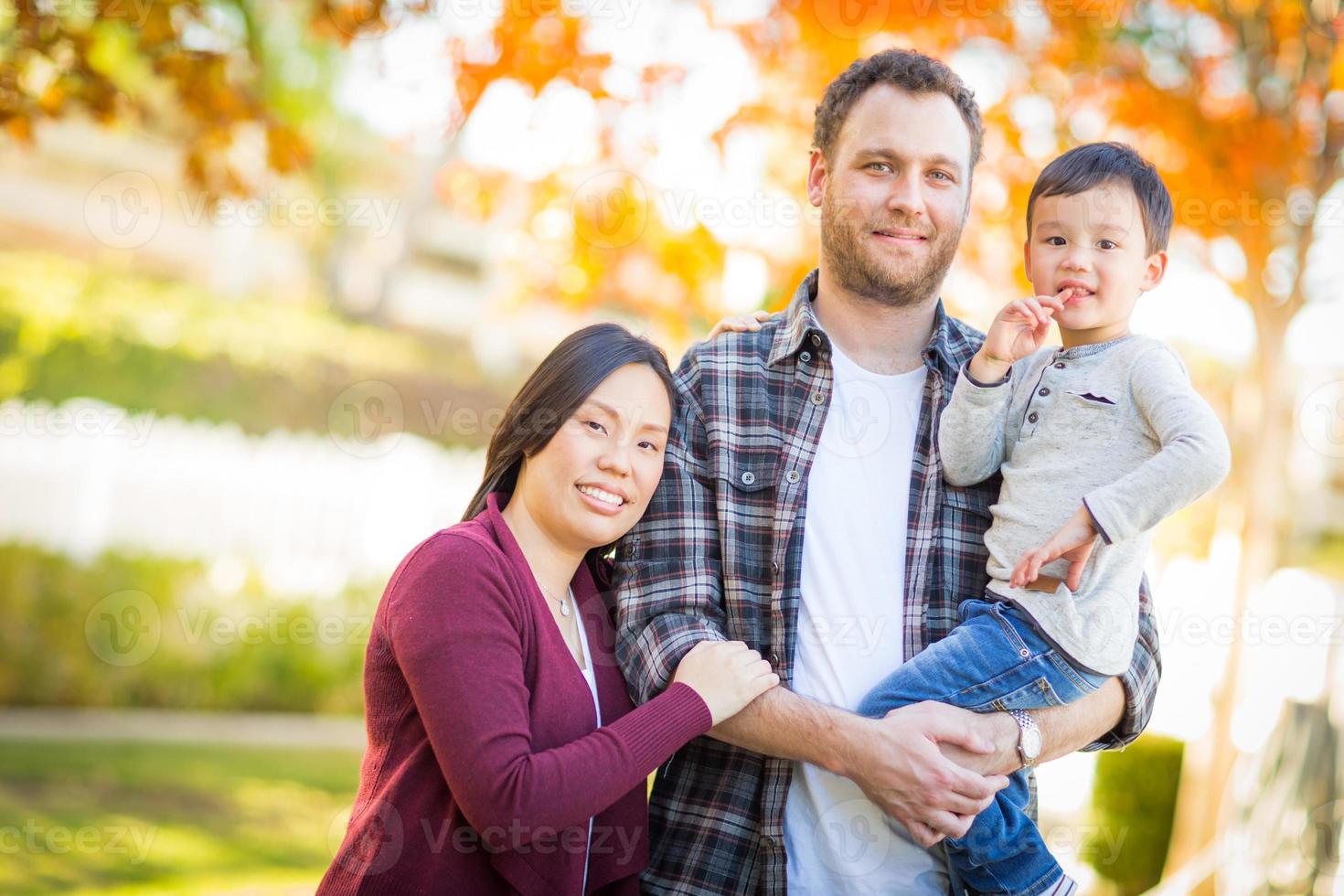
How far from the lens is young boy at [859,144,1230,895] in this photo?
2207 millimetres

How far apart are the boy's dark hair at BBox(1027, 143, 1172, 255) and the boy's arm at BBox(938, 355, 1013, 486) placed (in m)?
0.41

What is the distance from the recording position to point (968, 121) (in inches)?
103

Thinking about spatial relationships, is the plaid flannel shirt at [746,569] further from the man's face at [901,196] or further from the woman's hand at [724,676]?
the man's face at [901,196]

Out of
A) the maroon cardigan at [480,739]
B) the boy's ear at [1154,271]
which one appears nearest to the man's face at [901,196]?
the boy's ear at [1154,271]

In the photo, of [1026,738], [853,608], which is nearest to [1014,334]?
[853,608]

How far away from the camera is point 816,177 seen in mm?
2770

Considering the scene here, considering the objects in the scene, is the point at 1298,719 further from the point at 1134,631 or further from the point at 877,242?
the point at 877,242

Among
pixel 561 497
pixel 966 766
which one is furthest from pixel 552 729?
pixel 966 766

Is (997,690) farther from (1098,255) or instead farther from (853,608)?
(1098,255)

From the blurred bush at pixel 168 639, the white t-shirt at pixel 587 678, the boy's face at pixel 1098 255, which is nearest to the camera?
the white t-shirt at pixel 587 678

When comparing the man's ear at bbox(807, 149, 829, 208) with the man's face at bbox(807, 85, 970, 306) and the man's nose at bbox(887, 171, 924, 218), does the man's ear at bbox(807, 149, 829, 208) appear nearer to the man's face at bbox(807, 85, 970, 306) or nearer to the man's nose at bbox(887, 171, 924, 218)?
the man's face at bbox(807, 85, 970, 306)

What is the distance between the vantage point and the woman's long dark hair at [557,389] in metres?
2.26

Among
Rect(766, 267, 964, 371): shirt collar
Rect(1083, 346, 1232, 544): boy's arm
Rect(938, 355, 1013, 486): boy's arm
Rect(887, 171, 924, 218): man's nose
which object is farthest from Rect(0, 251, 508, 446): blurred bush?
Rect(1083, 346, 1232, 544): boy's arm

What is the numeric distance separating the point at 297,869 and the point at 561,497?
4.20m
